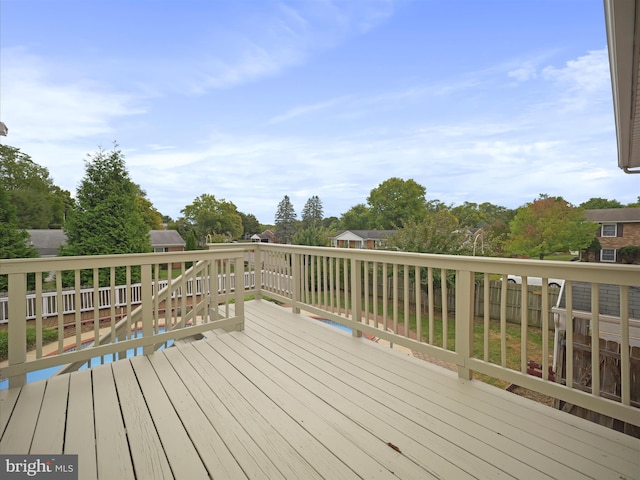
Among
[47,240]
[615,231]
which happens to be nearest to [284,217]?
[47,240]

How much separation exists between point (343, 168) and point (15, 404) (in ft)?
89.5

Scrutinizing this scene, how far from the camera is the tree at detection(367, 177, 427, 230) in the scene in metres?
32.2

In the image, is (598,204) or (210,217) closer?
(598,204)

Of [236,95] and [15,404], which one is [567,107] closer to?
[236,95]

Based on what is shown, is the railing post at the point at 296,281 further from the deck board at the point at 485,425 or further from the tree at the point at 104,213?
the tree at the point at 104,213

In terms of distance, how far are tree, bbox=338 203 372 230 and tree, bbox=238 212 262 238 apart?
10742mm

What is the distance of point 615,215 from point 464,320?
17.5 m

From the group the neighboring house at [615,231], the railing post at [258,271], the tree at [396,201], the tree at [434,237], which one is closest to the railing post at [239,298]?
the railing post at [258,271]

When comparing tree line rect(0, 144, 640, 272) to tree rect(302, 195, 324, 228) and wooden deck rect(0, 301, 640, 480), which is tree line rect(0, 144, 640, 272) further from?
tree rect(302, 195, 324, 228)

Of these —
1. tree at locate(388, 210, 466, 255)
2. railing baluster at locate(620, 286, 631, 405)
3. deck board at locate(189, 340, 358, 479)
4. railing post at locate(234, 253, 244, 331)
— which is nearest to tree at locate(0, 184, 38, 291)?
railing post at locate(234, 253, 244, 331)

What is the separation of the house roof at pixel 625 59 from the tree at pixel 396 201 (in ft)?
94.7

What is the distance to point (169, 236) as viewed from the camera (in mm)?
22484

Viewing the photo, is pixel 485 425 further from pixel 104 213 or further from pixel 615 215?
pixel 615 215

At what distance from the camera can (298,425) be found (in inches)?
66.4
